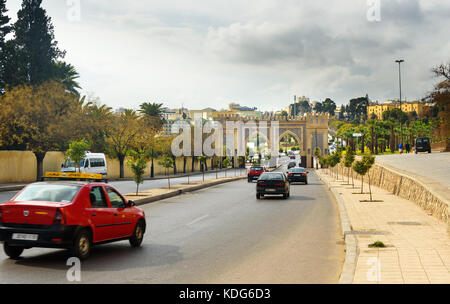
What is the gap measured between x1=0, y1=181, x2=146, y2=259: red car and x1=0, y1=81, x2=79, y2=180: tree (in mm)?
32434

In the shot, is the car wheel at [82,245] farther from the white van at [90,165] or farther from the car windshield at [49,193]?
the white van at [90,165]

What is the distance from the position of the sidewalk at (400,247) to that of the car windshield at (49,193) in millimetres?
5223

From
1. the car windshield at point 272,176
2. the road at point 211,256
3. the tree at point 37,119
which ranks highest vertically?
the tree at point 37,119

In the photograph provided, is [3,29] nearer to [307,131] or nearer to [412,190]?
[412,190]

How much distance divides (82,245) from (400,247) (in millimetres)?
6172

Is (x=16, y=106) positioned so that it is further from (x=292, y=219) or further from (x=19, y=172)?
(x=292, y=219)

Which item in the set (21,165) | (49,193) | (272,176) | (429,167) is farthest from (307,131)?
(49,193)

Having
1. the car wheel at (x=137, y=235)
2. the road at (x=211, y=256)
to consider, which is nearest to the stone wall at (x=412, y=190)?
the road at (x=211, y=256)

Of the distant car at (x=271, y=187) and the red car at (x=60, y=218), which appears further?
the distant car at (x=271, y=187)

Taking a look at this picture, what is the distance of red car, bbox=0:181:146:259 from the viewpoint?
27.5 feet

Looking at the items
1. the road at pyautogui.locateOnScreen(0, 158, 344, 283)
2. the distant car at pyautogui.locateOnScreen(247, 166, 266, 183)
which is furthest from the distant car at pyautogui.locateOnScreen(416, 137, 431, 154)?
the road at pyautogui.locateOnScreen(0, 158, 344, 283)

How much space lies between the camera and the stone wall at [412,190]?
47.8 feet
